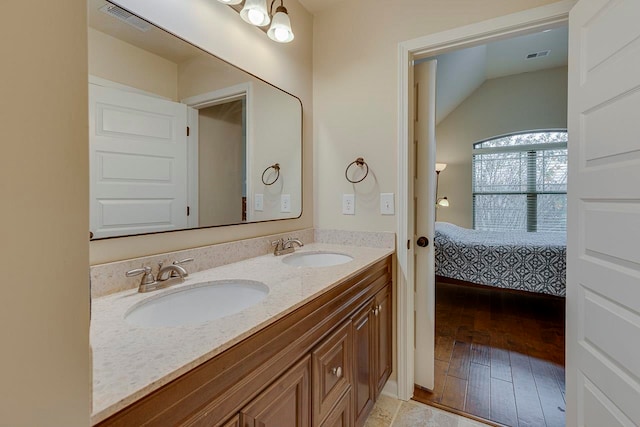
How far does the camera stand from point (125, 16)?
39.8 inches

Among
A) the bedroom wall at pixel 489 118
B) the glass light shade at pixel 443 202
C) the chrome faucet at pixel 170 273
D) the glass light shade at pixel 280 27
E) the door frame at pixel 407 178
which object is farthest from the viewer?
the glass light shade at pixel 443 202

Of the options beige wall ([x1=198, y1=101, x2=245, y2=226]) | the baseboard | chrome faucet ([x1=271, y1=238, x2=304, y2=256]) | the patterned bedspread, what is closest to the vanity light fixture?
beige wall ([x1=198, y1=101, x2=245, y2=226])

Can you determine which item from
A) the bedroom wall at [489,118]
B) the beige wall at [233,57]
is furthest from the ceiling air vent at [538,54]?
the beige wall at [233,57]

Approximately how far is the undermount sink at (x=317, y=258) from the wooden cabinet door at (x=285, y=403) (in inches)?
29.5

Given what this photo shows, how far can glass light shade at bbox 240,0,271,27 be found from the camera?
52.6 inches

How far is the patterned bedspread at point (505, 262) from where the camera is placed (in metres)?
2.71

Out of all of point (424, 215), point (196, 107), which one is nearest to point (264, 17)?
point (196, 107)

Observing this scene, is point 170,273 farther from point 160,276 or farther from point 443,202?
point 443,202

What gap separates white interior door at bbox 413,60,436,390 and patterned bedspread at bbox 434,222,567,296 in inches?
58.8

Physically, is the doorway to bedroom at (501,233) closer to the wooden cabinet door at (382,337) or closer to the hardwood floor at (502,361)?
the hardwood floor at (502,361)

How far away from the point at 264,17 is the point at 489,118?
16.7ft

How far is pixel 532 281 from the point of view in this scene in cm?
277

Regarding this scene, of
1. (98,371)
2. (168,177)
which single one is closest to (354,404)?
(98,371)

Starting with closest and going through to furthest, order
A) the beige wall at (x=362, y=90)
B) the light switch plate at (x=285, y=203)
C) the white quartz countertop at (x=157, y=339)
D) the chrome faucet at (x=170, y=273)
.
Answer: the white quartz countertop at (x=157, y=339)
the chrome faucet at (x=170, y=273)
the beige wall at (x=362, y=90)
the light switch plate at (x=285, y=203)
